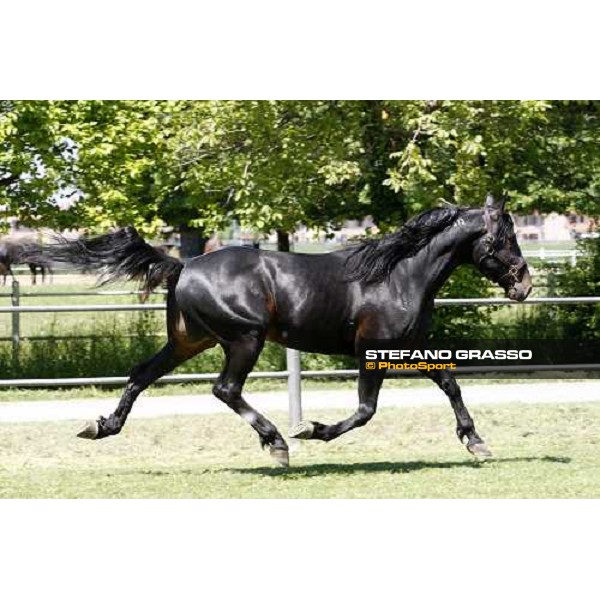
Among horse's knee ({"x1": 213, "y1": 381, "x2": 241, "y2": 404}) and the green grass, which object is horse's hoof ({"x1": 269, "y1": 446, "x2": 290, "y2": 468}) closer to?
the green grass

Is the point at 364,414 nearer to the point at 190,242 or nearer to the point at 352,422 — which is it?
the point at 352,422

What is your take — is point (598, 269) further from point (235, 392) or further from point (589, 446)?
point (235, 392)

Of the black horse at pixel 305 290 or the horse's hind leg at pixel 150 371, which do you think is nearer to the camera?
the black horse at pixel 305 290

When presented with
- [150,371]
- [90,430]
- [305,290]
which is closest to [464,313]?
Result: [305,290]

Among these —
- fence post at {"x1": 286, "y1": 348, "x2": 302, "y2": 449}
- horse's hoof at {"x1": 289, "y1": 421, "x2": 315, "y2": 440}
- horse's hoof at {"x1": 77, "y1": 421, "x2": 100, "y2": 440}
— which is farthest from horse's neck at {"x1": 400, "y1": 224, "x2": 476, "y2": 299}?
horse's hoof at {"x1": 77, "y1": 421, "x2": 100, "y2": 440}

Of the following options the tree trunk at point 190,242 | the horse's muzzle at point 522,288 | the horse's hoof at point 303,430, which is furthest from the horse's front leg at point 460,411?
the tree trunk at point 190,242

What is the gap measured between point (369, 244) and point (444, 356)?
1102 millimetres

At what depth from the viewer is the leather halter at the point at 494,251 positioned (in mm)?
8586

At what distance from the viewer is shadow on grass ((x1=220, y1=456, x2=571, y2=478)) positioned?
8477mm

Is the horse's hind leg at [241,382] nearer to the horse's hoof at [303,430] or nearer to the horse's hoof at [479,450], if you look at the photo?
the horse's hoof at [303,430]

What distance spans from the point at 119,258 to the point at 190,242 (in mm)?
10863

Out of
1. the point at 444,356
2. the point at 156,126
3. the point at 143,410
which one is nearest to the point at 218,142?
the point at 156,126

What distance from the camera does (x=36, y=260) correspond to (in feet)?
28.7

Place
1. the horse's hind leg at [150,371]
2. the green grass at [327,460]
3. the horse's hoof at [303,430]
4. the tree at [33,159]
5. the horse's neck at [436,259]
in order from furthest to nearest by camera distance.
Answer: the tree at [33,159] < the horse's neck at [436,259] < the horse's hind leg at [150,371] < the horse's hoof at [303,430] < the green grass at [327,460]
